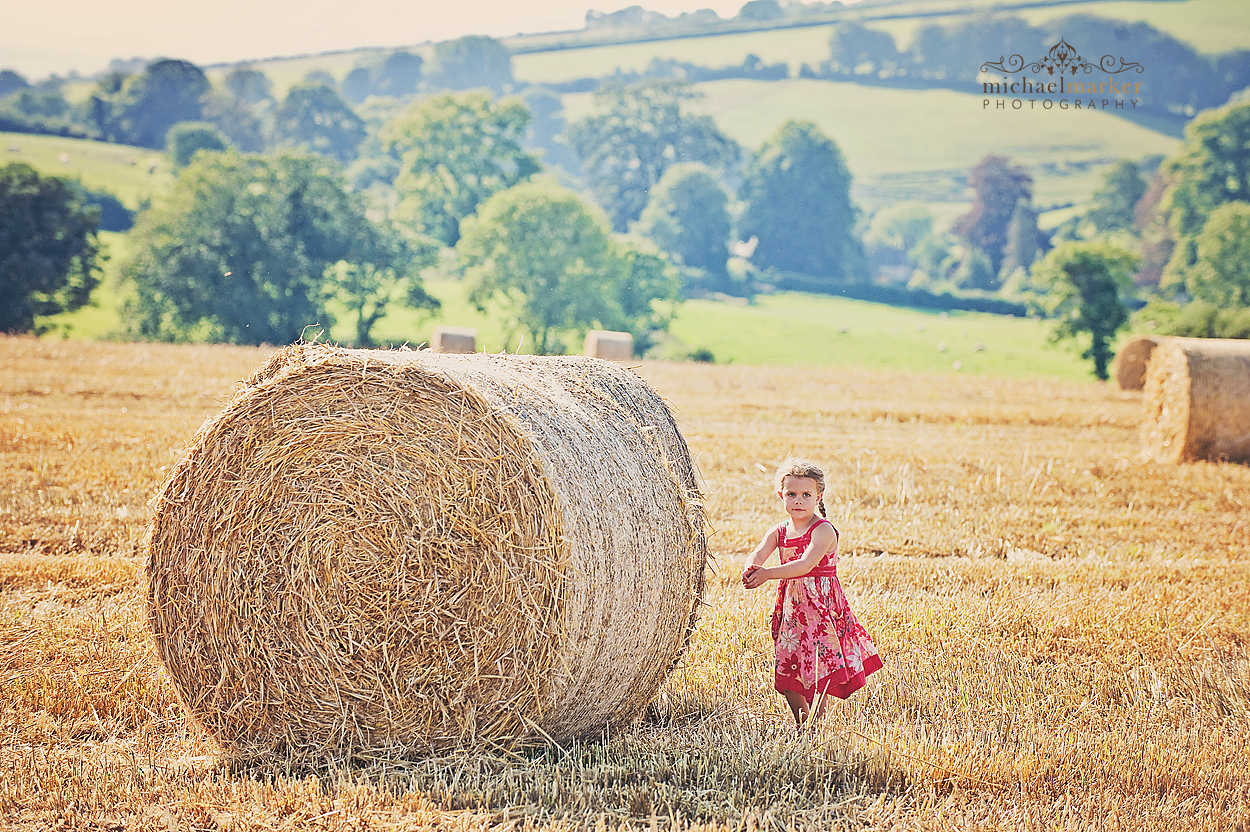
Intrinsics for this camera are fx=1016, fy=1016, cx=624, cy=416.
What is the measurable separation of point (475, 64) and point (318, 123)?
65.8m

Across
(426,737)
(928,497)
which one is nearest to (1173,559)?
(928,497)

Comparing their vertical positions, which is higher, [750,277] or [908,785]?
[750,277]

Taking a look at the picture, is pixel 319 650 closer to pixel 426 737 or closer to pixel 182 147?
pixel 426 737

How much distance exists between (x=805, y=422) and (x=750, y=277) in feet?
202

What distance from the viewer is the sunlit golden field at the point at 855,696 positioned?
4.19 metres

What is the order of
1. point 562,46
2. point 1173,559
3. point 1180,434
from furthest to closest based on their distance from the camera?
point 562,46 < point 1180,434 < point 1173,559

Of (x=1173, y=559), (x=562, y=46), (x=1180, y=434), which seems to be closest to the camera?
(x=1173, y=559)

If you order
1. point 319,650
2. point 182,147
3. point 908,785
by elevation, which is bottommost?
point 908,785

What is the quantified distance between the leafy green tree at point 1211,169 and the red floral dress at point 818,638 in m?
69.9

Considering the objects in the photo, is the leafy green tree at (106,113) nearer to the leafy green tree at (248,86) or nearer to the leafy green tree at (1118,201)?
the leafy green tree at (248,86)

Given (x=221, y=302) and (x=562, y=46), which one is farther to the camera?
(x=562, y=46)

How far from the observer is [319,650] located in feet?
15.0

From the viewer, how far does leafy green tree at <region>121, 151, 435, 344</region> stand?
137ft

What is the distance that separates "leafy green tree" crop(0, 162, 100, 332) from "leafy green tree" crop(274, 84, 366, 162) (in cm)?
7243
